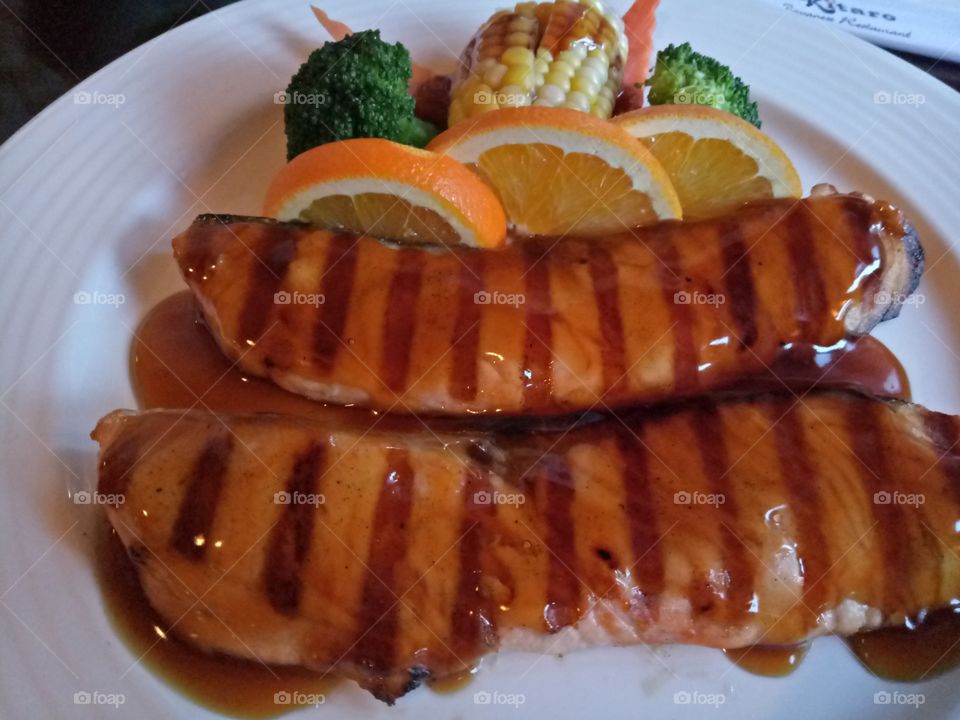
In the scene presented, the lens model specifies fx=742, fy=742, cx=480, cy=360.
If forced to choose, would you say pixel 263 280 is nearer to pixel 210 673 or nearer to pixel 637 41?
pixel 210 673

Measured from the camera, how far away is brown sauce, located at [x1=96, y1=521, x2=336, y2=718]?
8.38 ft

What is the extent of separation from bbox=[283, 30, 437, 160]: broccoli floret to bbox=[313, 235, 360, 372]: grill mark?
0.88 meters

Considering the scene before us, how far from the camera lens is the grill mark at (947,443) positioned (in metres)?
2.75

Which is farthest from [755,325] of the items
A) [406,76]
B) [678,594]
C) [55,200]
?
[55,200]

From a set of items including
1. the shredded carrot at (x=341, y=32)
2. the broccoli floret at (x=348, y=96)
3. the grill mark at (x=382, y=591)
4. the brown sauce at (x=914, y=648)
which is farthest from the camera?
the shredded carrot at (x=341, y=32)

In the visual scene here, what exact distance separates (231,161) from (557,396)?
2243mm

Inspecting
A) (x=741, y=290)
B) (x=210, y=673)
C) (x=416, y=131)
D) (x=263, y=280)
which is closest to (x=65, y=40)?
(x=416, y=131)

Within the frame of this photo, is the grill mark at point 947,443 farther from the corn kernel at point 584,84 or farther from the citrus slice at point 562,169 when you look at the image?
the corn kernel at point 584,84

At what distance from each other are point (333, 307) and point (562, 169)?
122cm

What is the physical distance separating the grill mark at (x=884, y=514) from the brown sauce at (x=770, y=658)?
15.2 inches

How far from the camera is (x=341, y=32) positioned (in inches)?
165

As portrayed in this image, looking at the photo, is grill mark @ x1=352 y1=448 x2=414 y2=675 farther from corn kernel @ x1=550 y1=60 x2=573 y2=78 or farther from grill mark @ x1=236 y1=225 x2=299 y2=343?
corn kernel @ x1=550 y1=60 x2=573 y2=78

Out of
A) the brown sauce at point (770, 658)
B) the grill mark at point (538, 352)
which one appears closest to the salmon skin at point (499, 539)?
the brown sauce at point (770, 658)

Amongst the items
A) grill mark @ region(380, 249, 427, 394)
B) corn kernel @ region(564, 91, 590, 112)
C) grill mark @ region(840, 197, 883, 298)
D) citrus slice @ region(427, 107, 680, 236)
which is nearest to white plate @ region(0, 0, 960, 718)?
grill mark @ region(840, 197, 883, 298)
